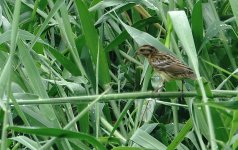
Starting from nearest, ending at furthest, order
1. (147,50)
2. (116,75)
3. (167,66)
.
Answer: (167,66)
(147,50)
(116,75)

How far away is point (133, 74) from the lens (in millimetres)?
3041

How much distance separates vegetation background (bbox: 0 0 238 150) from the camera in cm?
197

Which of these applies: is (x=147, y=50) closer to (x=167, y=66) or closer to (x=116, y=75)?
(x=167, y=66)

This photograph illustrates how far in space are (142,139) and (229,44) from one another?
0.96m

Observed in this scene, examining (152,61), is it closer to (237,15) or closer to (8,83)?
(237,15)

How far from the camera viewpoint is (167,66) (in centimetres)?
239

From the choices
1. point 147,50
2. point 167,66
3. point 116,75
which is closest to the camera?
point 167,66

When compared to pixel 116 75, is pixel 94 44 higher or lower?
higher

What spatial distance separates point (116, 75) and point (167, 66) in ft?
2.08

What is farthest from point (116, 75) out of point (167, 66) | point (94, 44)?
point (167, 66)

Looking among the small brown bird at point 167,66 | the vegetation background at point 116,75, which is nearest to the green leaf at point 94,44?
the vegetation background at point 116,75

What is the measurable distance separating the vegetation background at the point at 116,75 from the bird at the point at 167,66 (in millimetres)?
37

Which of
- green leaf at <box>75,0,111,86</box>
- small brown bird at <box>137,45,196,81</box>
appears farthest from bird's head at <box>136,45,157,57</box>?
green leaf at <box>75,0,111,86</box>

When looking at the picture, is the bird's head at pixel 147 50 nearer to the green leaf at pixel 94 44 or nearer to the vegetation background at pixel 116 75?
the vegetation background at pixel 116 75
